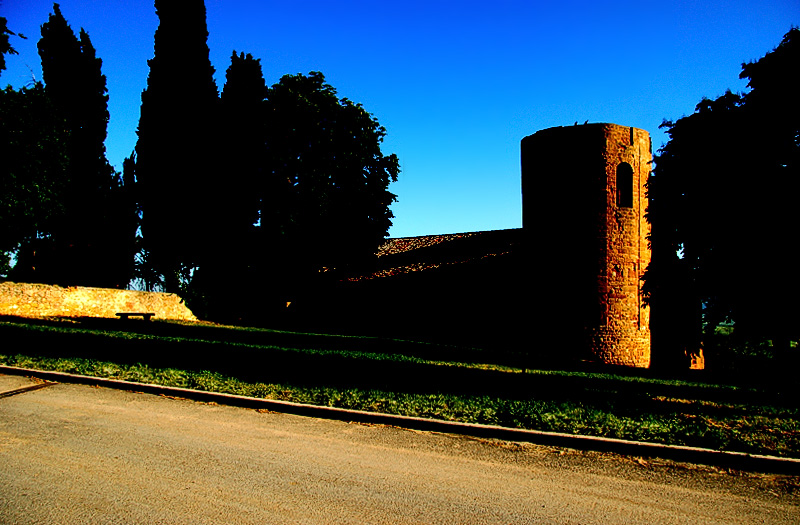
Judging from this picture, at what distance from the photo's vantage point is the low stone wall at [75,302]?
19312 millimetres

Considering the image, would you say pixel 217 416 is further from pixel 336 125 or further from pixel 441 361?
pixel 336 125

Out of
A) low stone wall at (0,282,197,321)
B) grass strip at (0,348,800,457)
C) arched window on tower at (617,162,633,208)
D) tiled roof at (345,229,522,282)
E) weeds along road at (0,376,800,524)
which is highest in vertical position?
arched window on tower at (617,162,633,208)

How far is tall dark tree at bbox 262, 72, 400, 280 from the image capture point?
2528 centimetres

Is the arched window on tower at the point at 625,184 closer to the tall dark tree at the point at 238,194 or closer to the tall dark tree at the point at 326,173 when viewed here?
the tall dark tree at the point at 326,173

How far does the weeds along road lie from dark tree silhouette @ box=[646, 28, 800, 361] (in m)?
8.10

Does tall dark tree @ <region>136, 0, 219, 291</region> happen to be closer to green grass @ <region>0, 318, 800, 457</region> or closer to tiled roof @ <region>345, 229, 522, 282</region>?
tiled roof @ <region>345, 229, 522, 282</region>

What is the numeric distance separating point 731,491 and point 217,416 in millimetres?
6060

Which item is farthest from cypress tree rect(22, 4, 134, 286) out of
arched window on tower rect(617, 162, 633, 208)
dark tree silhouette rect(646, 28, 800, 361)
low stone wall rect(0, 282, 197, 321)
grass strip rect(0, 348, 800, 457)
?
dark tree silhouette rect(646, 28, 800, 361)

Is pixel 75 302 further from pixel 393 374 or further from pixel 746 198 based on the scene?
pixel 746 198

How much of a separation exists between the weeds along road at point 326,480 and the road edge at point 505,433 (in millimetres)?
231

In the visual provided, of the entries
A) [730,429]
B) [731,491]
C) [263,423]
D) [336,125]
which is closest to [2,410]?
[263,423]

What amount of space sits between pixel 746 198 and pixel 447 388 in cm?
884

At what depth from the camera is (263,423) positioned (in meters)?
6.61

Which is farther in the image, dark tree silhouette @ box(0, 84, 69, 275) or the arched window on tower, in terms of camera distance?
dark tree silhouette @ box(0, 84, 69, 275)
